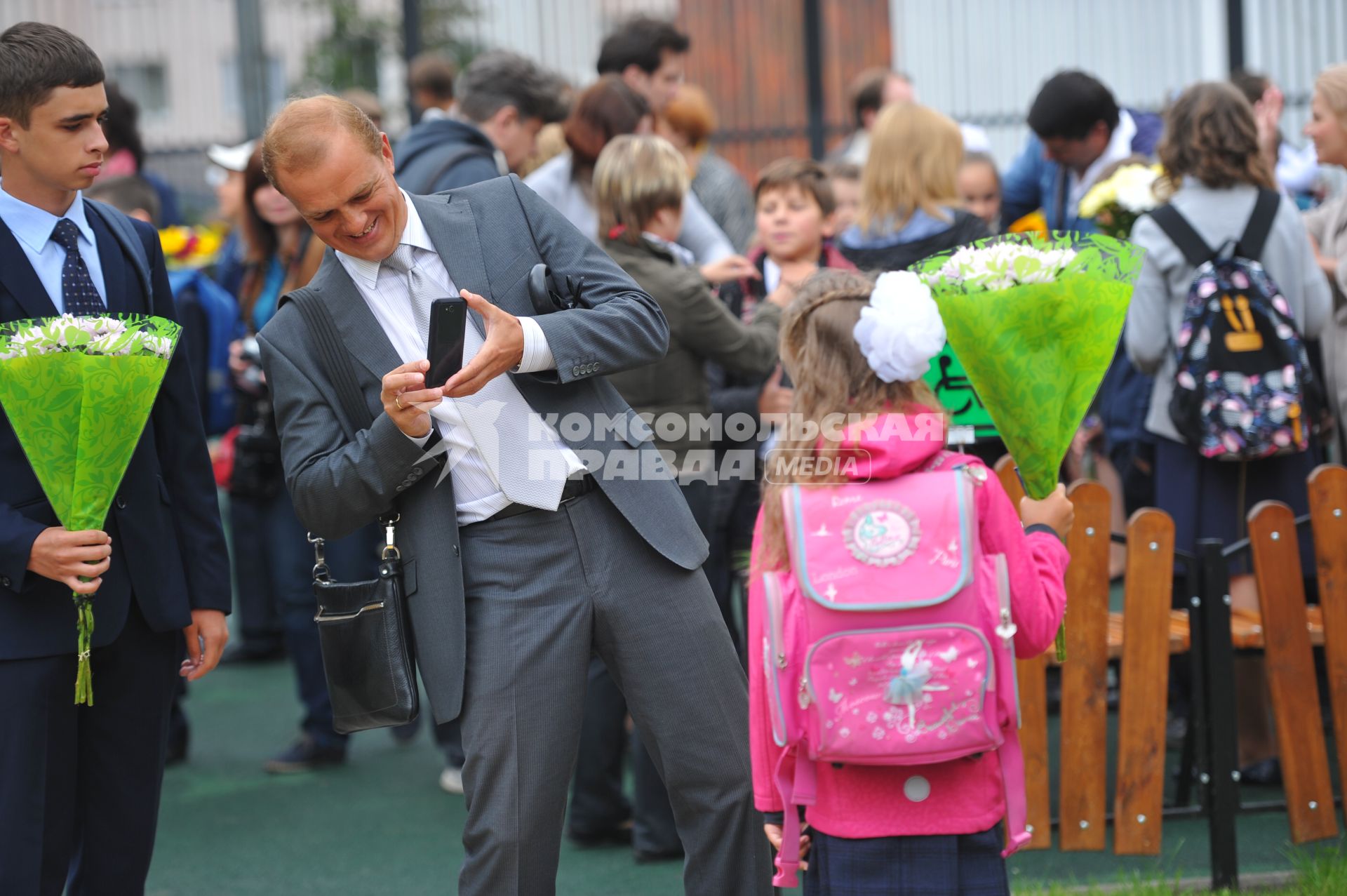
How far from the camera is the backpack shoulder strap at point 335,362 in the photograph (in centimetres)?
293

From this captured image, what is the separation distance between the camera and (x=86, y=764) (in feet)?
10.4

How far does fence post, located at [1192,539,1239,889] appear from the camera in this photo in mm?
3869

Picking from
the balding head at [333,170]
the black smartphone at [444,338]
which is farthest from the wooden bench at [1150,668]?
the balding head at [333,170]

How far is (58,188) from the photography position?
3119 mm

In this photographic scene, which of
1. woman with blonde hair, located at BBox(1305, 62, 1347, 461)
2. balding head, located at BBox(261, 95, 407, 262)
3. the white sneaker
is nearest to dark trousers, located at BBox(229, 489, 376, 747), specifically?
the white sneaker

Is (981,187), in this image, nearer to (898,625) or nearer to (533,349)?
(533,349)

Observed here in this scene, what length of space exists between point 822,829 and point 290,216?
3.68m

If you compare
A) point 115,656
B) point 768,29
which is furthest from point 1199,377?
point 768,29

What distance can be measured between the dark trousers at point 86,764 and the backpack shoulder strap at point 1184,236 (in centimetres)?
317

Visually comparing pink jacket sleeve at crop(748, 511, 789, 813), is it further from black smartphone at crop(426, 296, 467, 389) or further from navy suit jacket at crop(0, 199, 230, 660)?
navy suit jacket at crop(0, 199, 230, 660)

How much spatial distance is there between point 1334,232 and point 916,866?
3254mm

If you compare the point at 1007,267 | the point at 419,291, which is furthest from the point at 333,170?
the point at 1007,267

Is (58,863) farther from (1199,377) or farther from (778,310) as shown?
(1199,377)

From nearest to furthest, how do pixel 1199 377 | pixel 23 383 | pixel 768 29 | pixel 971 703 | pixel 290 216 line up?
pixel 971 703
pixel 23 383
pixel 1199 377
pixel 290 216
pixel 768 29
